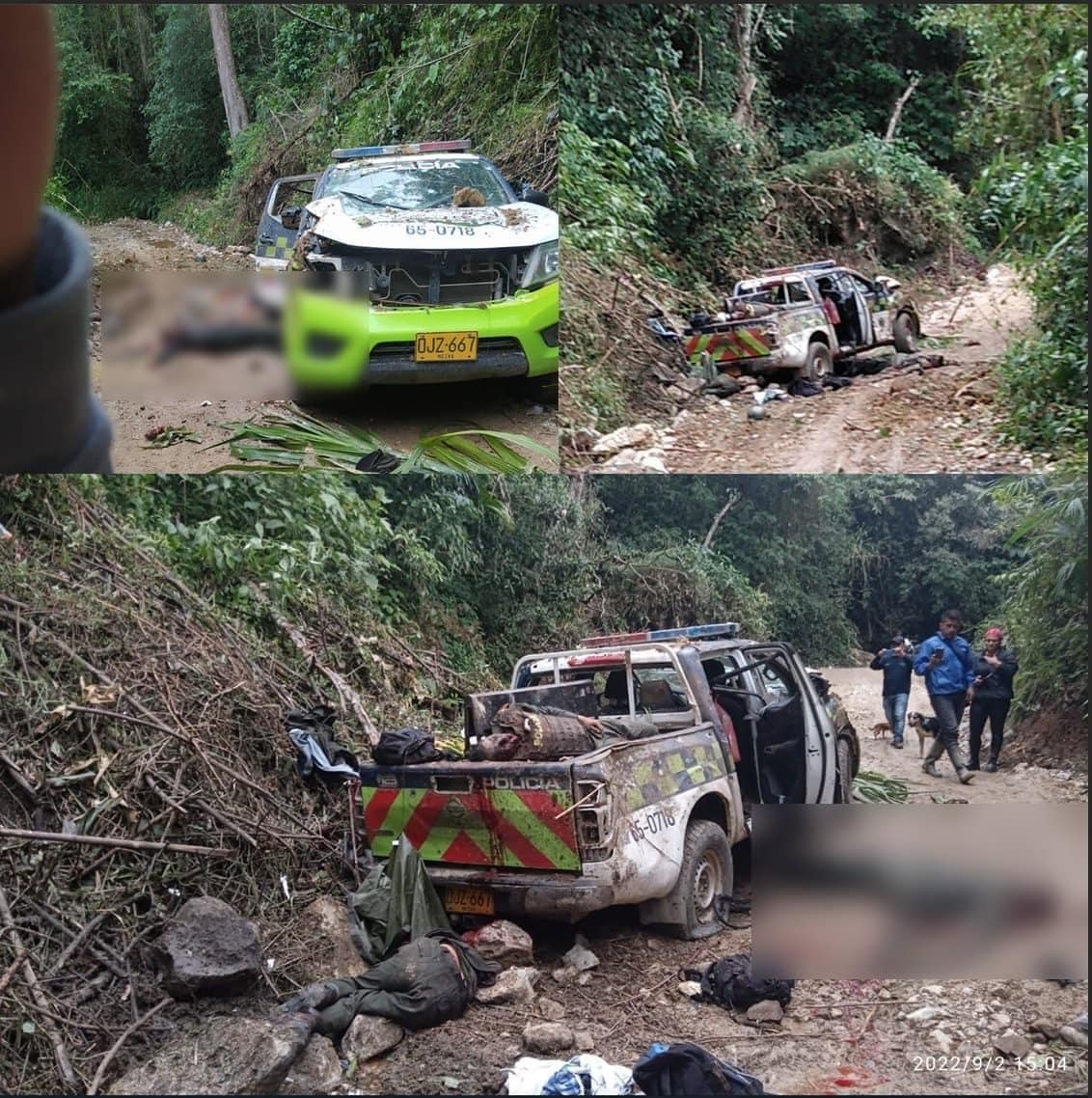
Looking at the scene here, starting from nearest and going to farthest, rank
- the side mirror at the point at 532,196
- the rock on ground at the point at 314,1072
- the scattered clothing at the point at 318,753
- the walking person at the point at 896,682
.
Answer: the rock on ground at the point at 314,1072 → the scattered clothing at the point at 318,753 → the side mirror at the point at 532,196 → the walking person at the point at 896,682

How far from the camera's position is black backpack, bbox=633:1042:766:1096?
4070 millimetres

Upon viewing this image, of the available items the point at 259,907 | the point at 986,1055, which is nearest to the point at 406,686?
the point at 259,907

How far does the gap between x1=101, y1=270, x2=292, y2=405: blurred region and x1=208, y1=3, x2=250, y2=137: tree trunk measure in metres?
0.79

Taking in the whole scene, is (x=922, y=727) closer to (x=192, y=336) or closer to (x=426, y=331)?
(x=426, y=331)

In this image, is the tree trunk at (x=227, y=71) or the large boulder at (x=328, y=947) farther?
the tree trunk at (x=227, y=71)

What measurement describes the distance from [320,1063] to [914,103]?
499 centimetres

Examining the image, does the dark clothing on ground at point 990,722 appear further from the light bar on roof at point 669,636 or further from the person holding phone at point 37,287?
the person holding phone at point 37,287

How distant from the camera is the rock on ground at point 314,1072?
13.7 feet

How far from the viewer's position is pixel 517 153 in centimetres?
615

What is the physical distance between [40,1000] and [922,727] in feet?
14.6

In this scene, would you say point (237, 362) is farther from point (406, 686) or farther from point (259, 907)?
point (406, 686)

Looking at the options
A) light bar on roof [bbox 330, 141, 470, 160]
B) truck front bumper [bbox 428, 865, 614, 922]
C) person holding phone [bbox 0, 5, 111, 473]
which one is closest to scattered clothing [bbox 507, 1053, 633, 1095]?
truck front bumper [bbox 428, 865, 614, 922]

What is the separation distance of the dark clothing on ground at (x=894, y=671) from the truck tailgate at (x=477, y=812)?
2.81 meters

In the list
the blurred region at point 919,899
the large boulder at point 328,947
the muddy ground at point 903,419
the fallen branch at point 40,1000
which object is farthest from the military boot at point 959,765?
the fallen branch at point 40,1000
